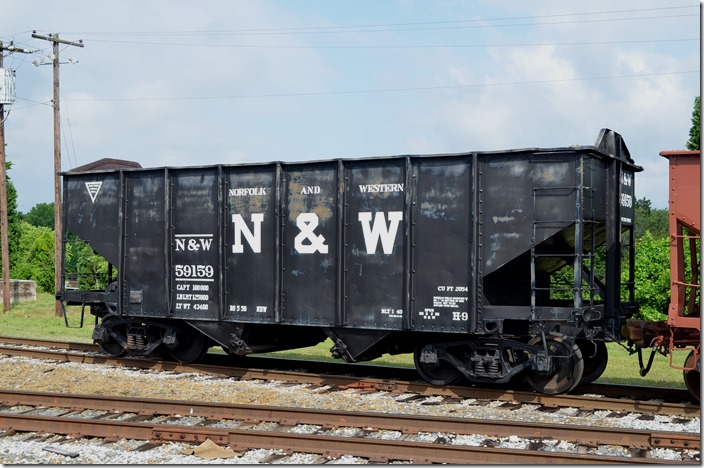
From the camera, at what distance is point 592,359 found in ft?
40.9

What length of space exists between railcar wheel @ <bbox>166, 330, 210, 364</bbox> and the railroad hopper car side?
0.03 meters

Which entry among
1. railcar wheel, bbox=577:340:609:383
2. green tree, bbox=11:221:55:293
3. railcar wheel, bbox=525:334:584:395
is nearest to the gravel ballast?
railcar wheel, bbox=525:334:584:395

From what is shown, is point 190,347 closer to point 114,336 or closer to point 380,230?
point 114,336

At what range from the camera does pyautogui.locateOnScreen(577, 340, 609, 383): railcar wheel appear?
1228cm

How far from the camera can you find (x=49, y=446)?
8.52 metres

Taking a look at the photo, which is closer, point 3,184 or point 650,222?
point 3,184

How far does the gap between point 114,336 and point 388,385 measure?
6.11 meters

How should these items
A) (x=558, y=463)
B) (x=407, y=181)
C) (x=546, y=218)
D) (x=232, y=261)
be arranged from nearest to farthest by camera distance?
(x=558, y=463) < (x=546, y=218) < (x=407, y=181) < (x=232, y=261)

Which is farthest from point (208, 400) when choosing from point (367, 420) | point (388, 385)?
point (367, 420)

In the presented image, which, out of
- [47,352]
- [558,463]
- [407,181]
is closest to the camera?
[558,463]

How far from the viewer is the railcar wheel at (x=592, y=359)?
484 inches

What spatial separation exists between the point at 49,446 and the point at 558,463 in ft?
18.1

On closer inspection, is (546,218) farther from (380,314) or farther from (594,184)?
(380,314)

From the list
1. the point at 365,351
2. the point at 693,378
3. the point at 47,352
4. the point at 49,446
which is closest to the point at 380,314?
the point at 365,351
